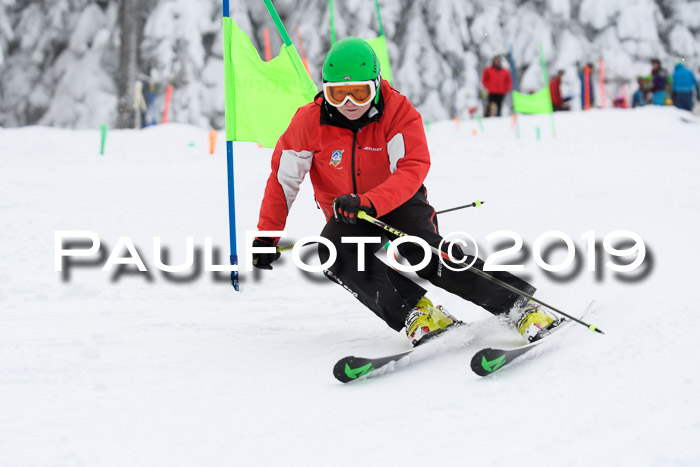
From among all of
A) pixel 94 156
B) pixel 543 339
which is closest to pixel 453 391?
pixel 543 339

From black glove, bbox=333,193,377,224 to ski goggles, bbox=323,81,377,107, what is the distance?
1.51 feet

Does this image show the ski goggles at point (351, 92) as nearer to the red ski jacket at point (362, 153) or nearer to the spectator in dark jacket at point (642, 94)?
the red ski jacket at point (362, 153)

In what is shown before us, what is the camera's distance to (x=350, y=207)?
126 inches

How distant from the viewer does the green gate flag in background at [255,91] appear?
186 inches

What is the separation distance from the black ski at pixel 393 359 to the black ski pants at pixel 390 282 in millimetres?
205

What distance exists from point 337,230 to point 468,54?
15504 mm

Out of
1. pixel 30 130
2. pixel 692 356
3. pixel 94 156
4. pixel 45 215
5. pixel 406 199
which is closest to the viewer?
pixel 692 356

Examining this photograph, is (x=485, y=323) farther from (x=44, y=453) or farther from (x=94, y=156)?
(x=94, y=156)

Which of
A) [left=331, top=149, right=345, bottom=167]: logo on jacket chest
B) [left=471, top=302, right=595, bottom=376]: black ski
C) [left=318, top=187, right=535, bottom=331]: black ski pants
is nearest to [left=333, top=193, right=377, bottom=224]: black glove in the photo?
[left=318, top=187, right=535, bottom=331]: black ski pants

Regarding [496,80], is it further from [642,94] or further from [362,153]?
[362,153]

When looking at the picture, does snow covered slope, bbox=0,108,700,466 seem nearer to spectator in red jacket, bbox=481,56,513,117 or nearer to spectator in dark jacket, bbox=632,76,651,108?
spectator in red jacket, bbox=481,56,513,117

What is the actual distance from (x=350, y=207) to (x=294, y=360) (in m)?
0.78

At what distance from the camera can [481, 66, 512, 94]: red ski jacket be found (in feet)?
49.9

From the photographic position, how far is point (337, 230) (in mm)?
3477
